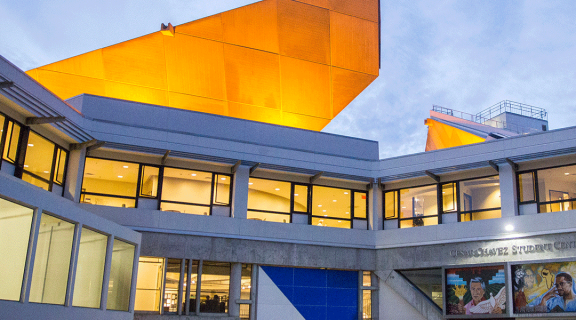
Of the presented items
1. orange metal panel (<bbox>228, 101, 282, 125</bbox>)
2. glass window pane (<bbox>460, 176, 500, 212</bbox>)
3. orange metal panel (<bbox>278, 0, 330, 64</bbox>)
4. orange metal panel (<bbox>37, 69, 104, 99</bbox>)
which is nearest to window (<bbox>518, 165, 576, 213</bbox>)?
glass window pane (<bbox>460, 176, 500, 212</bbox>)

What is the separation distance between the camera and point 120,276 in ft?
60.3

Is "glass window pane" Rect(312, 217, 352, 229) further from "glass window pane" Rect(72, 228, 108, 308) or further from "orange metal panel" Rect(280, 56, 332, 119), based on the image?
"glass window pane" Rect(72, 228, 108, 308)

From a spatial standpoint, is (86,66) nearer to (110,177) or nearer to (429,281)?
(110,177)

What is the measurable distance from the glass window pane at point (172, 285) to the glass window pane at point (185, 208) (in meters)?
2.21

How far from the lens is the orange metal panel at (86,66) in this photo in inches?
1053

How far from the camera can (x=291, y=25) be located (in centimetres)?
2853

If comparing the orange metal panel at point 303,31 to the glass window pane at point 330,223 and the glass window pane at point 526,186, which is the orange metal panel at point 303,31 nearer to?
the glass window pane at point 330,223

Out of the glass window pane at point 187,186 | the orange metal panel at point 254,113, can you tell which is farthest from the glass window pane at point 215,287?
the orange metal panel at point 254,113

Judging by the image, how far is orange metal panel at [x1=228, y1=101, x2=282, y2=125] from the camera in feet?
92.1

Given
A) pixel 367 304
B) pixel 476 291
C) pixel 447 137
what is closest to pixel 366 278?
pixel 367 304

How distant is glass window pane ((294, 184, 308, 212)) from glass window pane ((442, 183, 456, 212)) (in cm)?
647

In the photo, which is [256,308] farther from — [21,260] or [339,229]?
[21,260]

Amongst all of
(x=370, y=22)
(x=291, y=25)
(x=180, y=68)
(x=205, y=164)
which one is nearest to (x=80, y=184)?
(x=205, y=164)

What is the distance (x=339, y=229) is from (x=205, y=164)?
278 inches
